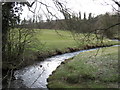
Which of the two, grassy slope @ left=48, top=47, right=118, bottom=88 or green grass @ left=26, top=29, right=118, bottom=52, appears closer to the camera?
grassy slope @ left=48, top=47, right=118, bottom=88

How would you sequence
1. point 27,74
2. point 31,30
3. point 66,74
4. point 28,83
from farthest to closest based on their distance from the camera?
point 31,30 < point 27,74 < point 66,74 < point 28,83

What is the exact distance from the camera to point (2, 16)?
1315 centimetres

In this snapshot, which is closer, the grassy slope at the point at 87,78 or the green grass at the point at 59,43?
the grassy slope at the point at 87,78

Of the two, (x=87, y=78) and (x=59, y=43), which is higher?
(x=59, y=43)

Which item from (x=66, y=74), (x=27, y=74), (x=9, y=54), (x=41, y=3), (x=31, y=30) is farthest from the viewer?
(x=31, y=30)

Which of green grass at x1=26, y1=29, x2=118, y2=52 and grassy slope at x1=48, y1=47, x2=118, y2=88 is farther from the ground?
green grass at x1=26, y1=29, x2=118, y2=52

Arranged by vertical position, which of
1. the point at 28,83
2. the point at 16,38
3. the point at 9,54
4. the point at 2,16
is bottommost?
the point at 28,83

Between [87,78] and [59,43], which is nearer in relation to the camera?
[87,78]

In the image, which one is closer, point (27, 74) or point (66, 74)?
point (66, 74)

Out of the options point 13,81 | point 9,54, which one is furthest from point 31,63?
point 13,81

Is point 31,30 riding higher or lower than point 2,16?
lower

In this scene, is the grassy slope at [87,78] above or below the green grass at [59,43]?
below

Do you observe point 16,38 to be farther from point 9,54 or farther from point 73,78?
point 73,78

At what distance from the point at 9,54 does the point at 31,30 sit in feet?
12.2
